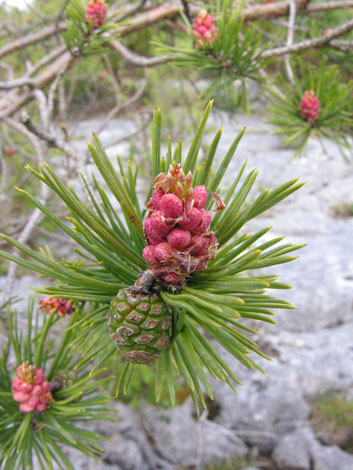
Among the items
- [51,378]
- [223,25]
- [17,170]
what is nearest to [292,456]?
[51,378]

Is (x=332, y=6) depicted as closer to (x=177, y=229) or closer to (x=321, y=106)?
(x=321, y=106)

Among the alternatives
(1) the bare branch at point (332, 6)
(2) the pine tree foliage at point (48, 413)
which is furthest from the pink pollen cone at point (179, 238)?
(1) the bare branch at point (332, 6)

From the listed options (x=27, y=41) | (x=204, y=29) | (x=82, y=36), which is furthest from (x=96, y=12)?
(x=27, y=41)

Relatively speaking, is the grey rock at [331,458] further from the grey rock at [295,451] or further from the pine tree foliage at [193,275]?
the pine tree foliage at [193,275]

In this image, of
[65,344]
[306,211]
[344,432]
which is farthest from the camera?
[306,211]

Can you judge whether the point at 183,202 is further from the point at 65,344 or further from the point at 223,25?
the point at 223,25

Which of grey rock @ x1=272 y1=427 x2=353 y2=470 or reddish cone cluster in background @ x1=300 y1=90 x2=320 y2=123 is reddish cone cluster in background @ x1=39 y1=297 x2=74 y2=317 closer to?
reddish cone cluster in background @ x1=300 y1=90 x2=320 y2=123

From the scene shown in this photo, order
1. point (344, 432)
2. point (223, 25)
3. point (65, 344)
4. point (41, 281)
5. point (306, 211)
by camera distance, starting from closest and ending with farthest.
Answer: point (65, 344) < point (223, 25) < point (344, 432) < point (41, 281) < point (306, 211)

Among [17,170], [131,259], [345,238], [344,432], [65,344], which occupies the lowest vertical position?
[344,432]
